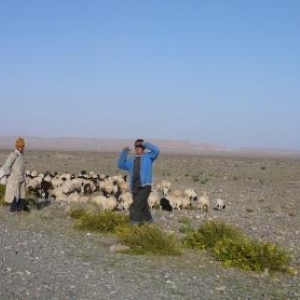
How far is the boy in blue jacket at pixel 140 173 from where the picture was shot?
1094 centimetres

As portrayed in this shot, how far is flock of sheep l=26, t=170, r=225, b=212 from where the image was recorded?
1544cm

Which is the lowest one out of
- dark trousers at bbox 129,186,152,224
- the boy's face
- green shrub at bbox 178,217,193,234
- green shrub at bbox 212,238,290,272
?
green shrub at bbox 178,217,193,234

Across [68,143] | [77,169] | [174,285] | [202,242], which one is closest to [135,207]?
[202,242]

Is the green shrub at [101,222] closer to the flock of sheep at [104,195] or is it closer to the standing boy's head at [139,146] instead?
the standing boy's head at [139,146]

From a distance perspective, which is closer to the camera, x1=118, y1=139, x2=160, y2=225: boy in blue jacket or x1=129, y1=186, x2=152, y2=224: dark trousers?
x1=118, y1=139, x2=160, y2=225: boy in blue jacket

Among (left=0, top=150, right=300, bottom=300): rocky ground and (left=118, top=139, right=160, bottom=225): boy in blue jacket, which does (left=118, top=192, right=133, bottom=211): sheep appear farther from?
(left=118, top=139, right=160, bottom=225): boy in blue jacket

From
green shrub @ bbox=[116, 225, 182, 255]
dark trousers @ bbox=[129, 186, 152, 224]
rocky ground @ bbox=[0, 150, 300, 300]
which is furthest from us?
dark trousers @ bbox=[129, 186, 152, 224]

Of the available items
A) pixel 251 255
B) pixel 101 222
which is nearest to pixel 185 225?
pixel 101 222

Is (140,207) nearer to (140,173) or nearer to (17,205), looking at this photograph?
(140,173)

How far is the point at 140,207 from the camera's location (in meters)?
11.2

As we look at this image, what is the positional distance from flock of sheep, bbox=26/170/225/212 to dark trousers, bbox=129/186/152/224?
3.22 metres

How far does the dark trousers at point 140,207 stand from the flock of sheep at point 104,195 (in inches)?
127

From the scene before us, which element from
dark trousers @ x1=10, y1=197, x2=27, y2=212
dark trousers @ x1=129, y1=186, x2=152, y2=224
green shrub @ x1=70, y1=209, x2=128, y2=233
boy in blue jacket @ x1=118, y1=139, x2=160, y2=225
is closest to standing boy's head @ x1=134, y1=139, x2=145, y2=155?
boy in blue jacket @ x1=118, y1=139, x2=160, y2=225

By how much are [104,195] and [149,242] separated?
28.8 ft
